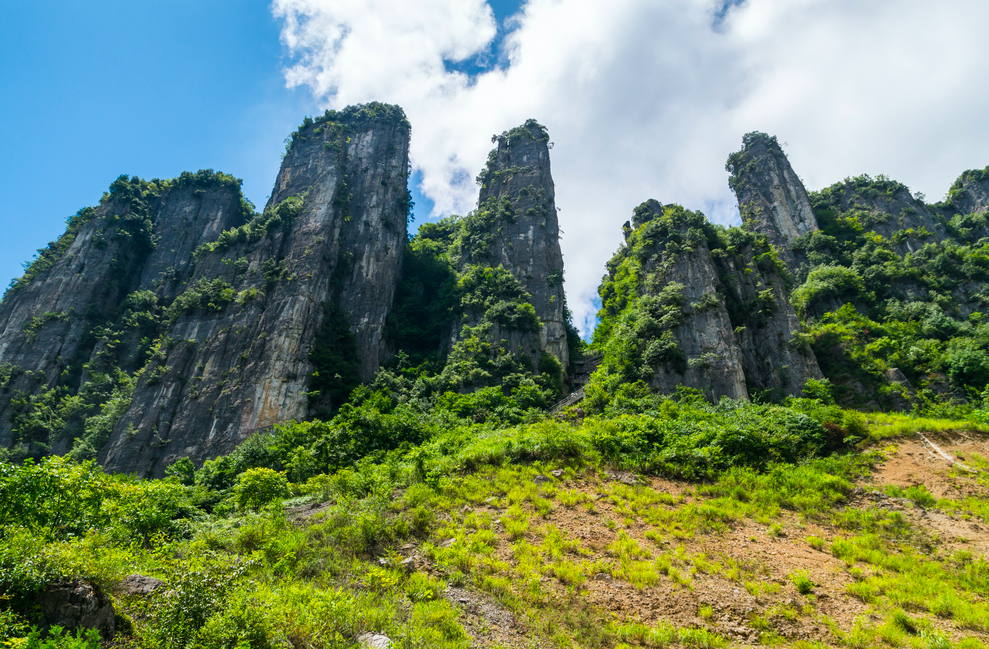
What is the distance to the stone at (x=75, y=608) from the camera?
18.8ft

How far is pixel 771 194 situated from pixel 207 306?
5208cm

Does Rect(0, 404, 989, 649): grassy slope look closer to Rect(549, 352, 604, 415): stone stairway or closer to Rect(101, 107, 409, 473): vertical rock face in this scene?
Rect(101, 107, 409, 473): vertical rock face

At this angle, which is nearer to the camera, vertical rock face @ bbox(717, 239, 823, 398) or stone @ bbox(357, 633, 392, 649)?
stone @ bbox(357, 633, 392, 649)

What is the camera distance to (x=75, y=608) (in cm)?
588

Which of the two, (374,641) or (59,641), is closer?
(59,641)

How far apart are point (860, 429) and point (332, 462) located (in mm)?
19574

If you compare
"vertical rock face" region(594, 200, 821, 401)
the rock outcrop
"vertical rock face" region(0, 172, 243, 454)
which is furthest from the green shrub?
"vertical rock face" region(0, 172, 243, 454)

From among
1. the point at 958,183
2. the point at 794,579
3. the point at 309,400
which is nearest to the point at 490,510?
the point at 794,579

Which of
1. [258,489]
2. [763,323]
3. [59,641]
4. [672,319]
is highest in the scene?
[763,323]

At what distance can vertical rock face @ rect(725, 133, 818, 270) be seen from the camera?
45812 mm

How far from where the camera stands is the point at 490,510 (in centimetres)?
1308

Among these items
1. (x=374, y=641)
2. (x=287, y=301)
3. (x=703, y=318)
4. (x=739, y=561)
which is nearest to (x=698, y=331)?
(x=703, y=318)

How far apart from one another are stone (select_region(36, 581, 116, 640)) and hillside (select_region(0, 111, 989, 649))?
0.03m

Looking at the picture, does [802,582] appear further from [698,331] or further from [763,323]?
[763,323]
